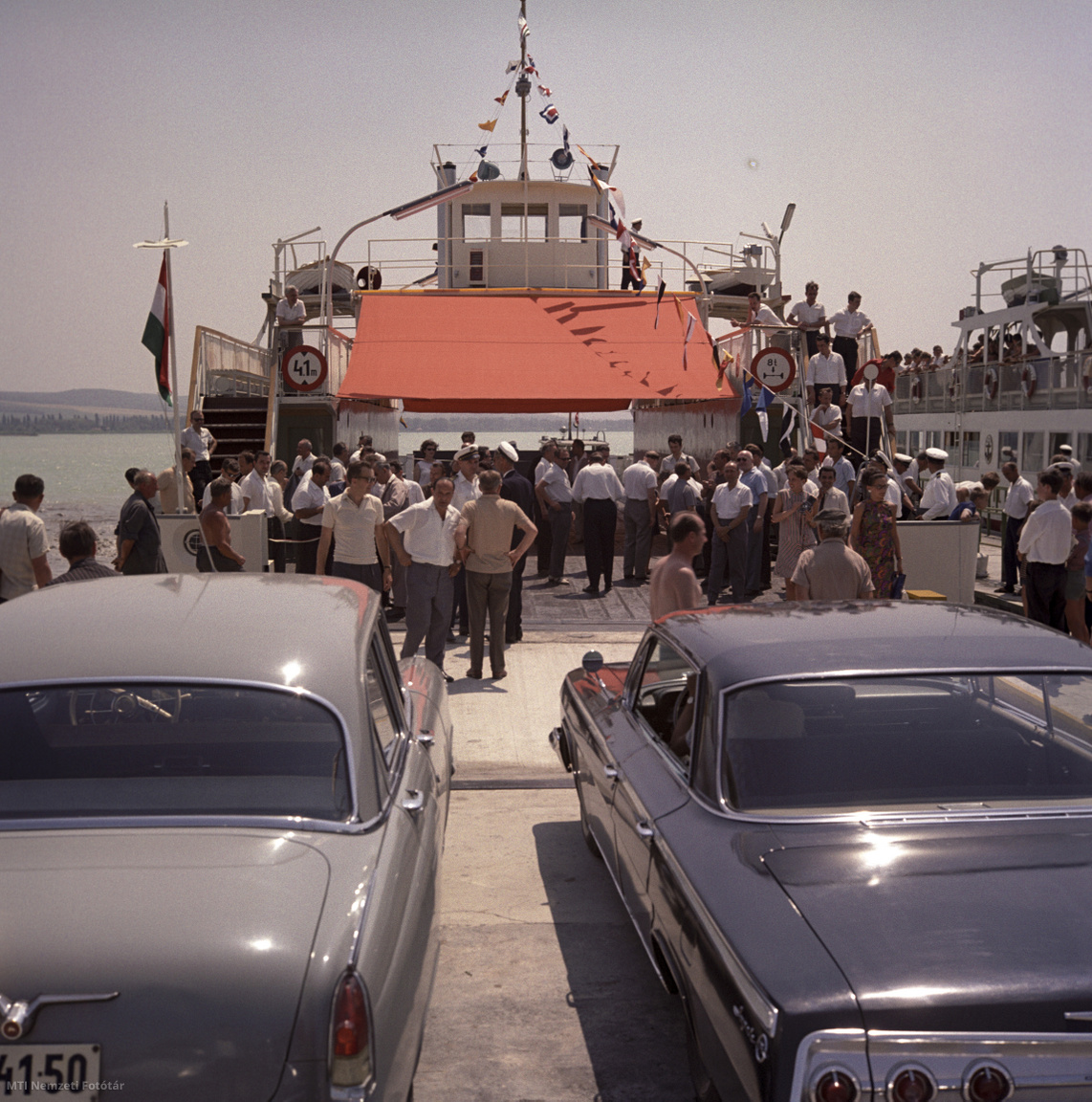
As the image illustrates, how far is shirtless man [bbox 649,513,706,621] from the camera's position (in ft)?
20.4

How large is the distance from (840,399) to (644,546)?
484 cm

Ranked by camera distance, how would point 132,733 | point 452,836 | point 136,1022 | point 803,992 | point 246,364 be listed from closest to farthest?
point 136,1022 < point 803,992 < point 132,733 < point 452,836 < point 246,364

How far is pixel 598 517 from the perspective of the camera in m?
14.4

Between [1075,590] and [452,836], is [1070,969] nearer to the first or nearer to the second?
[452,836]

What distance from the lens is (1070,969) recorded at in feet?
8.79

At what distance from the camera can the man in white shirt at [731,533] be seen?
13.1m

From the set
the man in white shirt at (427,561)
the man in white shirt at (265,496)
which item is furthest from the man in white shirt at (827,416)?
the man in white shirt at (427,561)

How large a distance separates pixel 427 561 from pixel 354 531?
1.03 metres

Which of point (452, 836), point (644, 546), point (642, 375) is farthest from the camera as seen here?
point (642, 375)

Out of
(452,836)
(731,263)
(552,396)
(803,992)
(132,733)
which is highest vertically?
(731,263)

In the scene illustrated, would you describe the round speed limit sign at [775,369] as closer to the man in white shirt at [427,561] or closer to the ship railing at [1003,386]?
the ship railing at [1003,386]

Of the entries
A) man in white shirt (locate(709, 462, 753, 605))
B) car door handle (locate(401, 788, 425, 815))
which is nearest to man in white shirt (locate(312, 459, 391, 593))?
man in white shirt (locate(709, 462, 753, 605))

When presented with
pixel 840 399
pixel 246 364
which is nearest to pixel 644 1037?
pixel 840 399

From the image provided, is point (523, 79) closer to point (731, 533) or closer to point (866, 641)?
point (731, 533)
